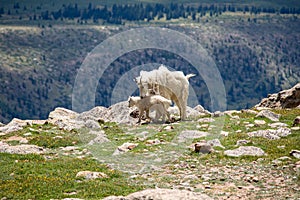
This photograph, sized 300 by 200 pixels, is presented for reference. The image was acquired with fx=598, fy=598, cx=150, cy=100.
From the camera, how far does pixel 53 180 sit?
75.2 feet

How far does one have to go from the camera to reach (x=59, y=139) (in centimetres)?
3256

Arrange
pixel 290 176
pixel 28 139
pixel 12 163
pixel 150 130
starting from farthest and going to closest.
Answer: pixel 150 130
pixel 28 139
pixel 12 163
pixel 290 176

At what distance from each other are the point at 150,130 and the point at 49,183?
13518 millimetres

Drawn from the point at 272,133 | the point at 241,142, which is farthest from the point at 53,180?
the point at 272,133

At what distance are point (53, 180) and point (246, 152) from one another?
8.71 metres

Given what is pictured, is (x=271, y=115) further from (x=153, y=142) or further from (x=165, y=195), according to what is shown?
(x=165, y=195)

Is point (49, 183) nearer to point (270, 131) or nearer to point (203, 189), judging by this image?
point (203, 189)

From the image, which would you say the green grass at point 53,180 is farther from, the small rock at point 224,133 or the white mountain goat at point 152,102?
the white mountain goat at point 152,102

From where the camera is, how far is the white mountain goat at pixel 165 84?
39.5 metres

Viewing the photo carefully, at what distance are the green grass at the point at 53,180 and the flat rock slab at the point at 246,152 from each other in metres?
5.28

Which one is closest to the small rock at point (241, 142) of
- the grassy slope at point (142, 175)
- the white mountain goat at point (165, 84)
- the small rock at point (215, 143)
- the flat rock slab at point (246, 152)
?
the grassy slope at point (142, 175)

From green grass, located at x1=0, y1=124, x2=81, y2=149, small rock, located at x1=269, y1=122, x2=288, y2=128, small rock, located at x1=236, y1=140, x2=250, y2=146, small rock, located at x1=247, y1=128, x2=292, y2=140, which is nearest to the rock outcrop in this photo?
small rock, located at x1=269, y1=122, x2=288, y2=128

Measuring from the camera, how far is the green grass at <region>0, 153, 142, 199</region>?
69.5 ft

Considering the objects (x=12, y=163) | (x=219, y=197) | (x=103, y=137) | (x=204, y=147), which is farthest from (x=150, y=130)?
(x=219, y=197)
